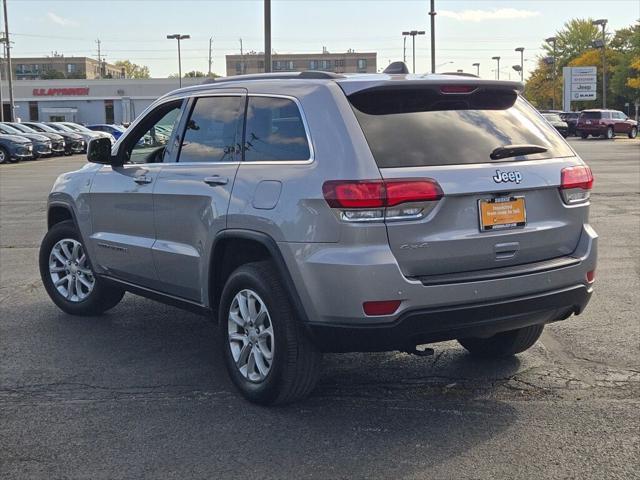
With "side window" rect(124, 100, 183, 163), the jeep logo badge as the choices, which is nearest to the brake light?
A: the jeep logo badge

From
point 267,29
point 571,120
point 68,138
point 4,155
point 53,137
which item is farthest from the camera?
point 571,120

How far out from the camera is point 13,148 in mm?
33188

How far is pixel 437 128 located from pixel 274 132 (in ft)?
3.08

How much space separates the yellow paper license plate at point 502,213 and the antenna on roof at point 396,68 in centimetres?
111

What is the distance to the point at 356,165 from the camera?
162 inches

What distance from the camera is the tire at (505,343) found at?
5.36 metres

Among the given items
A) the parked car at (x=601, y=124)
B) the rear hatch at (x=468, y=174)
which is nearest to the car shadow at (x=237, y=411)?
the rear hatch at (x=468, y=174)

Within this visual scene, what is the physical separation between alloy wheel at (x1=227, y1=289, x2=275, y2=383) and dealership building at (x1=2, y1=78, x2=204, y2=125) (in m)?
84.6

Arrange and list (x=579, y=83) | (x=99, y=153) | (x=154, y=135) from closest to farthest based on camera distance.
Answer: (x=154, y=135)
(x=99, y=153)
(x=579, y=83)

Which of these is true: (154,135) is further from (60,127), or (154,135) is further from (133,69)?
(133,69)

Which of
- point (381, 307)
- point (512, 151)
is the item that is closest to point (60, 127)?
point (512, 151)

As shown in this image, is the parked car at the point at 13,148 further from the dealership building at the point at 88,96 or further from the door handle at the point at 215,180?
the dealership building at the point at 88,96

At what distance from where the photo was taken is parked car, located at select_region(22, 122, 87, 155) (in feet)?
137

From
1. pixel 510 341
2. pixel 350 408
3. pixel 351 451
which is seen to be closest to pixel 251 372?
pixel 350 408
